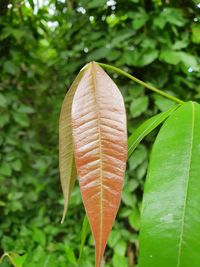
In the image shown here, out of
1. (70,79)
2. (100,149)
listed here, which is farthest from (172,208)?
(70,79)

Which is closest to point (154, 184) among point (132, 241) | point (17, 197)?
point (132, 241)

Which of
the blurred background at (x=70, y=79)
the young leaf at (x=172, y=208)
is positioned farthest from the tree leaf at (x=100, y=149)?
the blurred background at (x=70, y=79)

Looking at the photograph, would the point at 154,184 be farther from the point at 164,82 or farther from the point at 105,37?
the point at 105,37

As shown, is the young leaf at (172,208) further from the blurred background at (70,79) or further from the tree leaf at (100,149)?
the blurred background at (70,79)

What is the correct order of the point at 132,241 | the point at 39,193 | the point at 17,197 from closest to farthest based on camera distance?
the point at 132,241 → the point at 17,197 → the point at 39,193

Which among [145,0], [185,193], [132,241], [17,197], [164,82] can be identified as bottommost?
[185,193]

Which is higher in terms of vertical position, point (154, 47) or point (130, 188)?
point (154, 47)

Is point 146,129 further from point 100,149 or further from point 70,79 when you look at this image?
point 70,79
